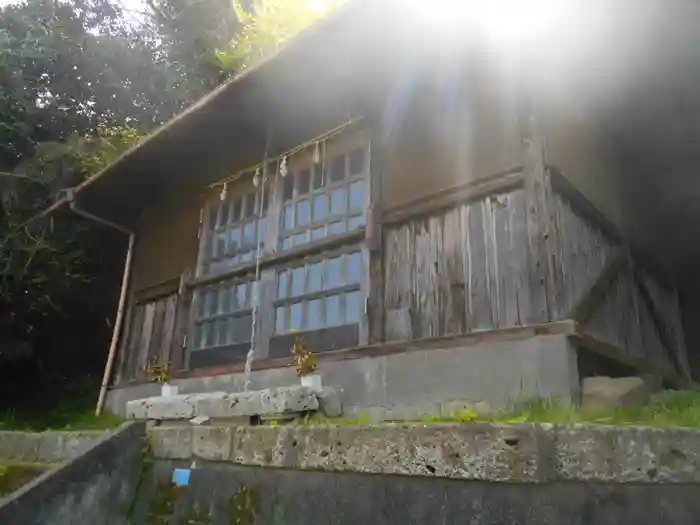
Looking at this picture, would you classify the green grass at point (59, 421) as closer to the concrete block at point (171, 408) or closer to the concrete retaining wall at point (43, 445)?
the concrete retaining wall at point (43, 445)

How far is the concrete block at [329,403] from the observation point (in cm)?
392

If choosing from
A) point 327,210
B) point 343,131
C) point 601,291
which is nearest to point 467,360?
point 601,291

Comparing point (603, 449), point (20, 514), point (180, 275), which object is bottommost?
point (20, 514)

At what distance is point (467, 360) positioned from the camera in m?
4.13

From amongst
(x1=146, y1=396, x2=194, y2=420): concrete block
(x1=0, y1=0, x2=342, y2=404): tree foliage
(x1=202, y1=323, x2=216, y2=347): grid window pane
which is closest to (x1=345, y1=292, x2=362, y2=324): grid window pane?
(x1=146, y1=396, x2=194, y2=420): concrete block

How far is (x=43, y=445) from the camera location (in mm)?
4969

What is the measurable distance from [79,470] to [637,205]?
6.76 metres

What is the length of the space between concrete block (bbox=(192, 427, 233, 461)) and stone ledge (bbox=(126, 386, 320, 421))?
30cm

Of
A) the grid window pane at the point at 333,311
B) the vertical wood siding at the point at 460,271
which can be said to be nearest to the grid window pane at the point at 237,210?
→ the grid window pane at the point at 333,311

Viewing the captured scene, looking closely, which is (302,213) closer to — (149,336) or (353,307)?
(353,307)

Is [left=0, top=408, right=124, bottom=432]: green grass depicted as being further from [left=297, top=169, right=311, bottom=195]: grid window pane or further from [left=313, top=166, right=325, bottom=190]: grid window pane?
[left=313, top=166, right=325, bottom=190]: grid window pane

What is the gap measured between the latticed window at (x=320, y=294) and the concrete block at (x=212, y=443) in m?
1.95

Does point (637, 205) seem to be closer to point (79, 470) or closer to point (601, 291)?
point (601, 291)

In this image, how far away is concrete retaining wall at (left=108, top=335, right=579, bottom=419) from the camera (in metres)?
3.71
